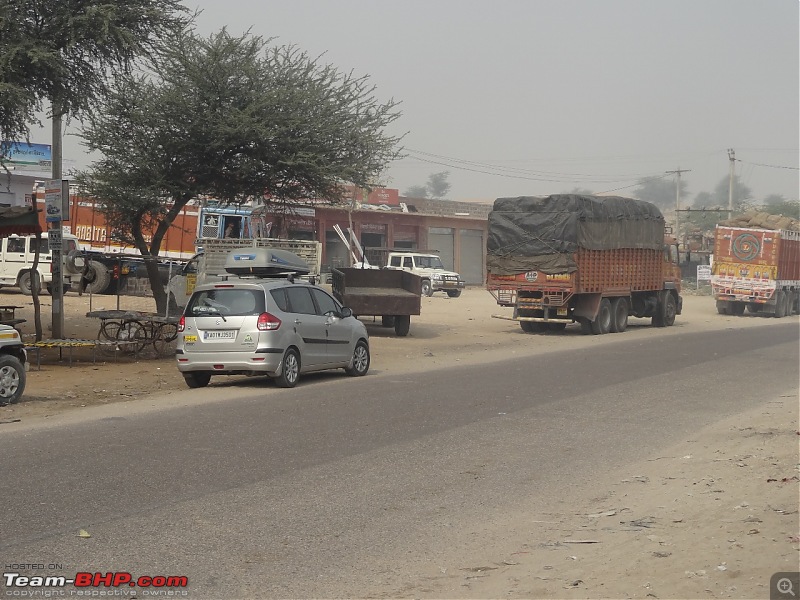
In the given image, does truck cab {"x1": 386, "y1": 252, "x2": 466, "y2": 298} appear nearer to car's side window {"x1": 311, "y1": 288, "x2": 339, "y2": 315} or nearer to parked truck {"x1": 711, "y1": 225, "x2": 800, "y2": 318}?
parked truck {"x1": 711, "y1": 225, "x2": 800, "y2": 318}

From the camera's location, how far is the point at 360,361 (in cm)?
1789

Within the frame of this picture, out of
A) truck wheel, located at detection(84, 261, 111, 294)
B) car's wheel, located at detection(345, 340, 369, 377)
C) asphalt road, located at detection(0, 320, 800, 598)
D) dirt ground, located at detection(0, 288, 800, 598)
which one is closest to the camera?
dirt ground, located at detection(0, 288, 800, 598)

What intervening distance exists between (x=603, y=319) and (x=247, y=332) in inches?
702

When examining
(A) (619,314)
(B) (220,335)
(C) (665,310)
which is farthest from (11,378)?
(C) (665,310)

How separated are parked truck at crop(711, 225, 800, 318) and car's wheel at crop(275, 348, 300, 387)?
99.3 ft

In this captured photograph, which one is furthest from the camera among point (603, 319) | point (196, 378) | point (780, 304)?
point (780, 304)

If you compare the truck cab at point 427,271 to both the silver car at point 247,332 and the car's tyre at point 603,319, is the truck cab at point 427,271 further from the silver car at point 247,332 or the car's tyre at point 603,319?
the silver car at point 247,332

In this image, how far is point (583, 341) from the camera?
27.8 m

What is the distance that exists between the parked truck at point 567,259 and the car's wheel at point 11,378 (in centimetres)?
1801

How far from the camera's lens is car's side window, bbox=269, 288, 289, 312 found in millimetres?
15523

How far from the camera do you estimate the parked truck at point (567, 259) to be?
29.0m

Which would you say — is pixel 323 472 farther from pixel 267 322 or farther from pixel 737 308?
pixel 737 308

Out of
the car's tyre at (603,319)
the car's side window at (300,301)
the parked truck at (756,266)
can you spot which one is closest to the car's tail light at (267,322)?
the car's side window at (300,301)

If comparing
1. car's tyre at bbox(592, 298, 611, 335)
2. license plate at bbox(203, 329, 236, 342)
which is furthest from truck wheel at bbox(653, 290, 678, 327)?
license plate at bbox(203, 329, 236, 342)
